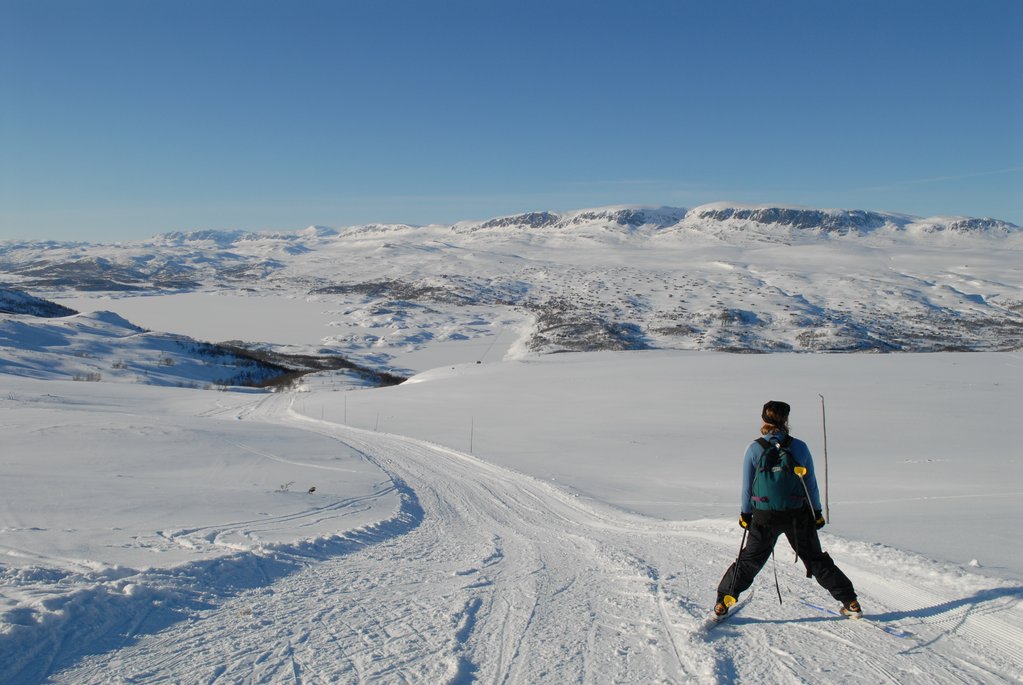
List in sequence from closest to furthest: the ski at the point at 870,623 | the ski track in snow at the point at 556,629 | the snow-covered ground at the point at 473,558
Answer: the ski track in snow at the point at 556,629
the snow-covered ground at the point at 473,558
the ski at the point at 870,623

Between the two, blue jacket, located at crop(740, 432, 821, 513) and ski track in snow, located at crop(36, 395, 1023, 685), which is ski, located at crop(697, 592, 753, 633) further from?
blue jacket, located at crop(740, 432, 821, 513)

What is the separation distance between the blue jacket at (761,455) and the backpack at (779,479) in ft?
0.12

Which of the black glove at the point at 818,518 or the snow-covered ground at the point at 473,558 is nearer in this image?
the snow-covered ground at the point at 473,558

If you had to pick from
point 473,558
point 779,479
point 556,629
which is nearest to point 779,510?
point 779,479

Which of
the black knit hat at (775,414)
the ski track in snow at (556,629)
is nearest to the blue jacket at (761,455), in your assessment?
the black knit hat at (775,414)

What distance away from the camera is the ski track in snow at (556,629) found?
14.3 ft

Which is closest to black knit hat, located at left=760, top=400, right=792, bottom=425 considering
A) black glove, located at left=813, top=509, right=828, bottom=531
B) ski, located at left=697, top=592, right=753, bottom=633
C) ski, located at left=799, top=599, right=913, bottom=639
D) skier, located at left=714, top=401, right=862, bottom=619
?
skier, located at left=714, top=401, right=862, bottom=619

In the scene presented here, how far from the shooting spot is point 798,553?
216 inches

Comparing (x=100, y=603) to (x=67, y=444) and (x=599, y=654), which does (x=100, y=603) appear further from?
(x=67, y=444)

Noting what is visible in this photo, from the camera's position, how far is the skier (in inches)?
208

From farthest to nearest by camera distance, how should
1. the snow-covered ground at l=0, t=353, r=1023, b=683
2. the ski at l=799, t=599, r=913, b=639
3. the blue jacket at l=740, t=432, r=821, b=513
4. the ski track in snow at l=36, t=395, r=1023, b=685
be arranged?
the blue jacket at l=740, t=432, r=821, b=513 → the ski at l=799, t=599, r=913, b=639 → the snow-covered ground at l=0, t=353, r=1023, b=683 → the ski track in snow at l=36, t=395, r=1023, b=685

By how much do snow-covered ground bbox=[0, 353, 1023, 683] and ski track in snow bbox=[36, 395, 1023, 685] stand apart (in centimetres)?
3

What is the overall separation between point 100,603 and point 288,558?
232 cm

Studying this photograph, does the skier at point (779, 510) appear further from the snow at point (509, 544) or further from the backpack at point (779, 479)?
the snow at point (509, 544)
